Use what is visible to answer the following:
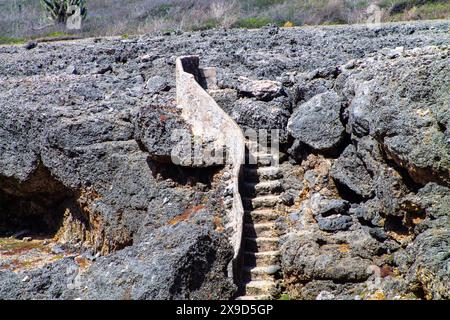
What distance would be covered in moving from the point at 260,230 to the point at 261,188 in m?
0.79

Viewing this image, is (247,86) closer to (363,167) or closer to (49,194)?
(363,167)

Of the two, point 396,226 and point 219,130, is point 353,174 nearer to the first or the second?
point 396,226

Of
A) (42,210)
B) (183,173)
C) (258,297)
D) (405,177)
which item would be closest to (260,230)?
(258,297)

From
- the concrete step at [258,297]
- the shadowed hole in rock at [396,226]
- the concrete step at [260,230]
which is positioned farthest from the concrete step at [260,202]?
the shadowed hole in rock at [396,226]

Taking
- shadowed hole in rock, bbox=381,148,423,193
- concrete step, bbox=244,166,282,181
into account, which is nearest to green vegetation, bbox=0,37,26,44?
concrete step, bbox=244,166,282,181

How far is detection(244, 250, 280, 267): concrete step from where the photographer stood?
33.7 ft

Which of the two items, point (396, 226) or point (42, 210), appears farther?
point (42, 210)

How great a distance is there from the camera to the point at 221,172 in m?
11.5

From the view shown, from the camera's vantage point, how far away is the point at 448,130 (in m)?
8.55

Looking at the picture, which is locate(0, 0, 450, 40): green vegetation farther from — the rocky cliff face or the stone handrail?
the stone handrail

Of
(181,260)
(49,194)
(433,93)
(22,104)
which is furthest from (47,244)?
(433,93)

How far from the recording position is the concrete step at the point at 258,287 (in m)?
9.78

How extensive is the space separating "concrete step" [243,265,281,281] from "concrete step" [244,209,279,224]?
0.85 metres

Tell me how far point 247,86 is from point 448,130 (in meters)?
5.47
